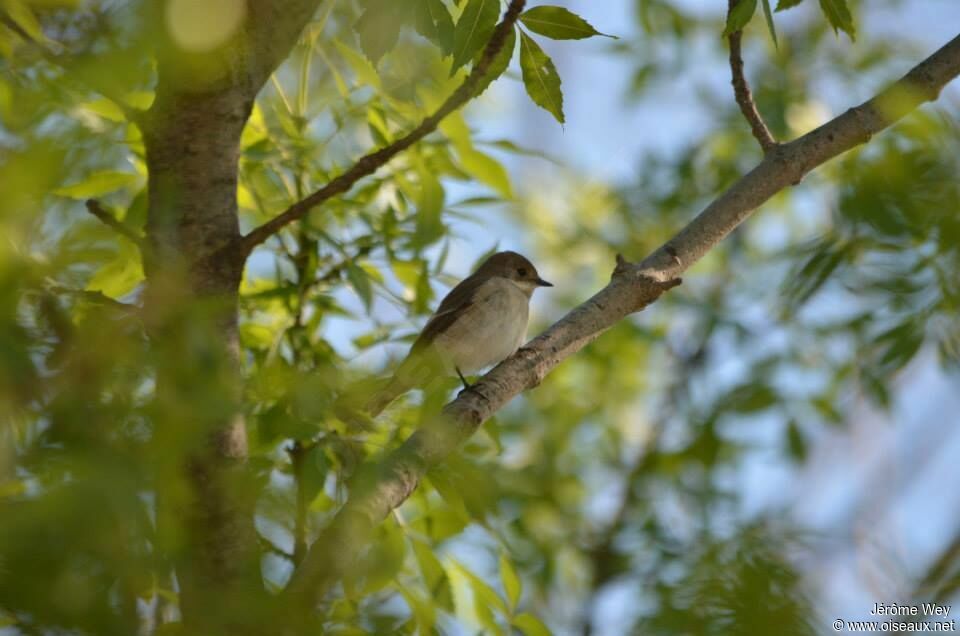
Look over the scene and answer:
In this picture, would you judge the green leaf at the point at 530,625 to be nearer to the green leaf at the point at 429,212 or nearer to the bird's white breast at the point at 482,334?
the green leaf at the point at 429,212

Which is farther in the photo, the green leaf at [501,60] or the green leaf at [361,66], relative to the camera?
the green leaf at [361,66]

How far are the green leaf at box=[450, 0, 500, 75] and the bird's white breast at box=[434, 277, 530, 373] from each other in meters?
3.31

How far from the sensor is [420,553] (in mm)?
3418

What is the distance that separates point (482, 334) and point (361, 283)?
2.23 metres

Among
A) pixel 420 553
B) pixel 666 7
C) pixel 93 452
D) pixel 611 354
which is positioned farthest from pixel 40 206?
pixel 611 354

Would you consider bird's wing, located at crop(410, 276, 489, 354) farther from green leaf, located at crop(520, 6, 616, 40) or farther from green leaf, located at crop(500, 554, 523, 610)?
green leaf, located at crop(520, 6, 616, 40)

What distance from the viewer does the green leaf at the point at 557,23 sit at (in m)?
2.60

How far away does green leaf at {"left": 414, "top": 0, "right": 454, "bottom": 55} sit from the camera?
7.91 ft

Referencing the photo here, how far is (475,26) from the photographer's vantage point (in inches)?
99.0

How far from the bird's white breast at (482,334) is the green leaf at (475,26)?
3.31 metres

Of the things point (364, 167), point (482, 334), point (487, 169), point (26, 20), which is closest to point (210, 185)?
point (364, 167)

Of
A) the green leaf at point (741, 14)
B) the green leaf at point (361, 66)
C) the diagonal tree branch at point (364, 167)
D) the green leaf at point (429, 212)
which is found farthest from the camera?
the green leaf at point (429, 212)

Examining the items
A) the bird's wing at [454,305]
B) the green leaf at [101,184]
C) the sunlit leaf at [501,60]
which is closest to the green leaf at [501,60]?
the sunlit leaf at [501,60]

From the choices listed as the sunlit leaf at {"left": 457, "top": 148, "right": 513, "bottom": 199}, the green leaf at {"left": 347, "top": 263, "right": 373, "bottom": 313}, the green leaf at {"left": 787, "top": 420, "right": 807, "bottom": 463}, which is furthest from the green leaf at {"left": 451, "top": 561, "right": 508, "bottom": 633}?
the green leaf at {"left": 787, "top": 420, "right": 807, "bottom": 463}
